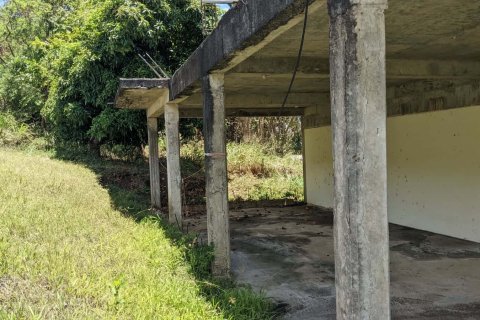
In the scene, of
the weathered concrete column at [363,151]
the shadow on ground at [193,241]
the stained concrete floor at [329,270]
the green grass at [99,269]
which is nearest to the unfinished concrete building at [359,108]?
the weathered concrete column at [363,151]

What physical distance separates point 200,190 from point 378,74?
13196 mm

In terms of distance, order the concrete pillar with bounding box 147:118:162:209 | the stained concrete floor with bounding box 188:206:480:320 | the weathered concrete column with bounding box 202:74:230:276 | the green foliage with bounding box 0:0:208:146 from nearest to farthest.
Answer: the stained concrete floor with bounding box 188:206:480:320, the weathered concrete column with bounding box 202:74:230:276, the concrete pillar with bounding box 147:118:162:209, the green foliage with bounding box 0:0:208:146

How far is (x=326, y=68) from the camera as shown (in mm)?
6098

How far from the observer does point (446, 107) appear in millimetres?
8320

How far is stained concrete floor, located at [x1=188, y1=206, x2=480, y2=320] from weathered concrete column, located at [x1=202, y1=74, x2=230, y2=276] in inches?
17.6

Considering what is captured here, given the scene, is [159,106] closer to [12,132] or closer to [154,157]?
[154,157]

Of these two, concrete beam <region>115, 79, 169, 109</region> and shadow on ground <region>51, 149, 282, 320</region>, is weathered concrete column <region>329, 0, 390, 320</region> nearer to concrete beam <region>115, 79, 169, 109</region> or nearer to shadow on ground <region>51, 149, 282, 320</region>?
shadow on ground <region>51, 149, 282, 320</region>

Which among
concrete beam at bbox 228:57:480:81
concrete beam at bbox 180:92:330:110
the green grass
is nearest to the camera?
the green grass

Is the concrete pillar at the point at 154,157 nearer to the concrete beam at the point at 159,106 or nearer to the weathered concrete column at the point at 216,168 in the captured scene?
the concrete beam at the point at 159,106

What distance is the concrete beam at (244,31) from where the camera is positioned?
3465mm

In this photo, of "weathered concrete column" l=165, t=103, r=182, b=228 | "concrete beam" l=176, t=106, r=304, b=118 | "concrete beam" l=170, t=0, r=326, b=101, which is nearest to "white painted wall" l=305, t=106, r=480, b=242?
"concrete beam" l=176, t=106, r=304, b=118

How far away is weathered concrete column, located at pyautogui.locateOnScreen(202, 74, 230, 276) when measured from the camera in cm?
582

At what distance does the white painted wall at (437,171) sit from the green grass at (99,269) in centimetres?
438

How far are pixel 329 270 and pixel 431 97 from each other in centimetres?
411
